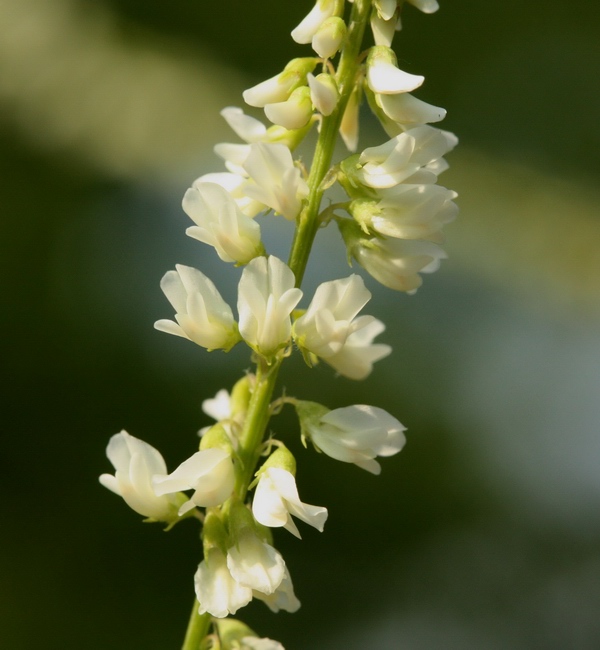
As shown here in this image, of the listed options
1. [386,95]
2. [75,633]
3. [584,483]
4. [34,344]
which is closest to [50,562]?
[75,633]

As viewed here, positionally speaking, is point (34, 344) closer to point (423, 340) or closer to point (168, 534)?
point (168, 534)

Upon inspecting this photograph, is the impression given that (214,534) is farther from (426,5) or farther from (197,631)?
(426,5)

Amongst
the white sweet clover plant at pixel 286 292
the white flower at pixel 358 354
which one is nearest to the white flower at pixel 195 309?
the white sweet clover plant at pixel 286 292

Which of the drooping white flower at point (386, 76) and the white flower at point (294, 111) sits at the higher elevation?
the drooping white flower at point (386, 76)

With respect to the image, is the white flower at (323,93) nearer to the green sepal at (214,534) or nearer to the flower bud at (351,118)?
the flower bud at (351,118)

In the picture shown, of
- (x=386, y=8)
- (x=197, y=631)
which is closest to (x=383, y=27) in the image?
(x=386, y=8)
